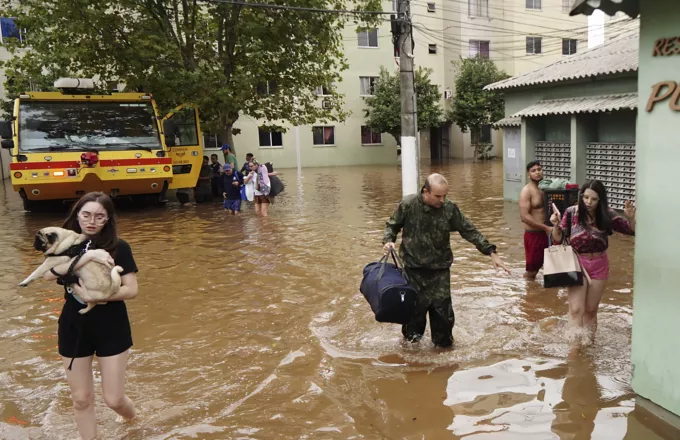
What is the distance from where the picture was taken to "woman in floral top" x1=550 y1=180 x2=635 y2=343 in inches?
210

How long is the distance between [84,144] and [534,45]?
33.3 metres

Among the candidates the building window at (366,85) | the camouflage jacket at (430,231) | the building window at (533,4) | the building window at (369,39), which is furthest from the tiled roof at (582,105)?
the building window at (533,4)

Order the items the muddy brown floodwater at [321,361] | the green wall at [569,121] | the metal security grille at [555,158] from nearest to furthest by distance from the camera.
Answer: the muddy brown floodwater at [321,361] → the green wall at [569,121] → the metal security grille at [555,158]

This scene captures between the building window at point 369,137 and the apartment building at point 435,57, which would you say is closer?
the apartment building at point 435,57

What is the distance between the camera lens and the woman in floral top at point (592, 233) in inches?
210

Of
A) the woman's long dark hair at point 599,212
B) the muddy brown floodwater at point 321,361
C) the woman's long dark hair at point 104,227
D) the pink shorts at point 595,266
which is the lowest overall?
the muddy brown floodwater at point 321,361

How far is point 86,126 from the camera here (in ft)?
50.6

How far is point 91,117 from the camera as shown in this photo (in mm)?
15633

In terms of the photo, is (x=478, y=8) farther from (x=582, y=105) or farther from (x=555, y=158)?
(x=582, y=105)

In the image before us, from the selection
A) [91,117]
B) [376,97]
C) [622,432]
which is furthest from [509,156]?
[376,97]

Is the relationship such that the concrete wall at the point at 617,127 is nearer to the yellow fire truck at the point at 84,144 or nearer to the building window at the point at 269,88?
the yellow fire truck at the point at 84,144

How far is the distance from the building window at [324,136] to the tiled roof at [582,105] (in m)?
23.3

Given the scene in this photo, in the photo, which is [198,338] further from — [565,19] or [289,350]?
[565,19]

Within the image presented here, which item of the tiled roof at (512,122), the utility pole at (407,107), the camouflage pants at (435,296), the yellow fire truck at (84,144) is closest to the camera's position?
the camouflage pants at (435,296)
